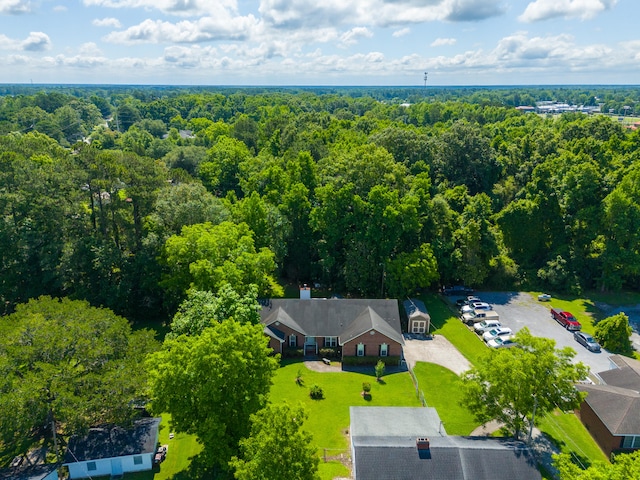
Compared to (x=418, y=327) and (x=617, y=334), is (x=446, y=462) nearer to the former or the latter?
(x=418, y=327)

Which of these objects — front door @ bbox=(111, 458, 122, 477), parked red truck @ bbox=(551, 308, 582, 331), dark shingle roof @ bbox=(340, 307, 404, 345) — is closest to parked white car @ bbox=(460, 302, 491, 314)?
parked red truck @ bbox=(551, 308, 582, 331)

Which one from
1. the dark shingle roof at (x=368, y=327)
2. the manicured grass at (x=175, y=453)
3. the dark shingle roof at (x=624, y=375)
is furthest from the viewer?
the dark shingle roof at (x=368, y=327)

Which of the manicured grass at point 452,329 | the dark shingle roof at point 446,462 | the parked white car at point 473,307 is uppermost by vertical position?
the dark shingle roof at point 446,462

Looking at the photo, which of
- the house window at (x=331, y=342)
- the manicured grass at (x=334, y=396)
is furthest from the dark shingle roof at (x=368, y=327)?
the manicured grass at (x=334, y=396)

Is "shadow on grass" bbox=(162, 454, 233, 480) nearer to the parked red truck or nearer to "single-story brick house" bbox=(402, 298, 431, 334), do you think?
"single-story brick house" bbox=(402, 298, 431, 334)

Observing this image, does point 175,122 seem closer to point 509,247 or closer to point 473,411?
point 509,247

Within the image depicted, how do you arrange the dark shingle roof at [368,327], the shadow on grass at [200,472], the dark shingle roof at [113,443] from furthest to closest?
the dark shingle roof at [368,327] < the dark shingle roof at [113,443] < the shadow on grass at [200,472]

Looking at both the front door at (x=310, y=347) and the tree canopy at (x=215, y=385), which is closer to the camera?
the tree canopy at (x=215, y=385)

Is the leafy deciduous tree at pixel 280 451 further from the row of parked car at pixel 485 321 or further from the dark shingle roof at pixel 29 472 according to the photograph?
the row of parked car at pixel 485 321
